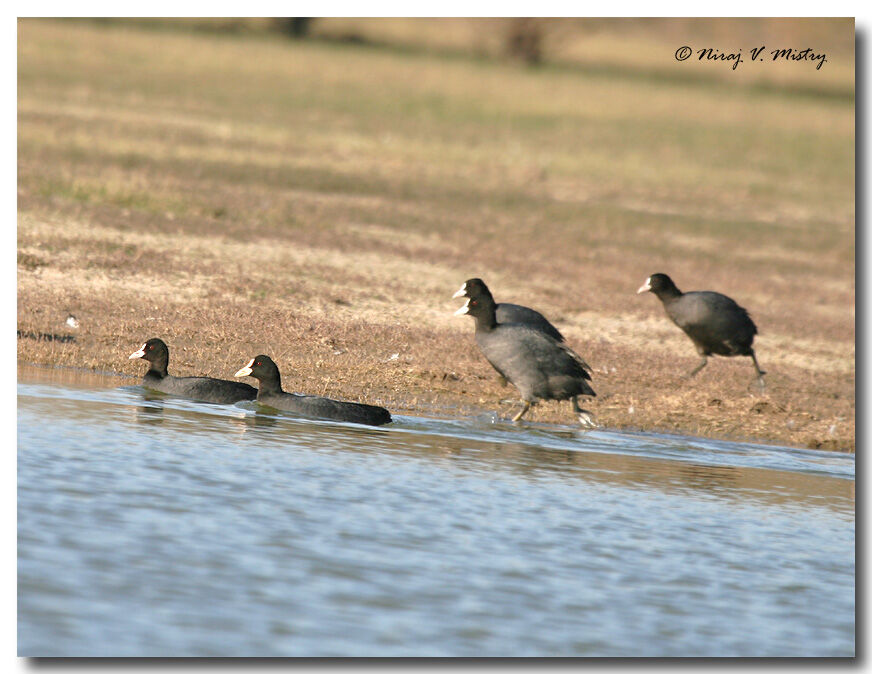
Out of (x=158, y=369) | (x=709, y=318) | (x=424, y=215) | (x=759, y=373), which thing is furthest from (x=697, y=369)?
(x=424, y=215)

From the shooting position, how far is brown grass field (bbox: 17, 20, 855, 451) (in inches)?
628

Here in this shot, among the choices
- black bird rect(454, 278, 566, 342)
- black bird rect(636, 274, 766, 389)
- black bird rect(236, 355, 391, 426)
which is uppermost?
black bird rect(636, 274, 766, 389)

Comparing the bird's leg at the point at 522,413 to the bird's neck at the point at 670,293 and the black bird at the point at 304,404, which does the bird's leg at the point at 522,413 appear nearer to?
the black bird at the point at 304,404

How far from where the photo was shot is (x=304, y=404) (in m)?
13.1

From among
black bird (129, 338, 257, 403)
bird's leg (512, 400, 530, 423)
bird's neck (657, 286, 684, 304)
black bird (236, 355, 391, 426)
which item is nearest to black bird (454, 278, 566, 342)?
bird's leg (512, 400, 530, 423)

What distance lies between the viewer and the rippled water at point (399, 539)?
750cm

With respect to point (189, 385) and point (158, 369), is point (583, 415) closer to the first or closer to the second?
point (189, 385)

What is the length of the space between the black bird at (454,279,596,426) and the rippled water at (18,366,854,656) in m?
0.62

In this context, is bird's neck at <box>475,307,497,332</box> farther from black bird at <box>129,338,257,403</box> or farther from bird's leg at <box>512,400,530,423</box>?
black bird at <box>129,338,257,403</box>

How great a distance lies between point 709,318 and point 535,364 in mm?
4055

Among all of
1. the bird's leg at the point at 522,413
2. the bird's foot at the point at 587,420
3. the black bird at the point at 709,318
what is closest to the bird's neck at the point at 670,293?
the black bird at the point at 709,318

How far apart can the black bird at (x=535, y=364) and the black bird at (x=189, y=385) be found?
2.53 m

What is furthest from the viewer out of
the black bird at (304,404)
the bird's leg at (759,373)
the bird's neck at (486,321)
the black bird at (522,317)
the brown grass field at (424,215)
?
the bird's leg at (759,373)
